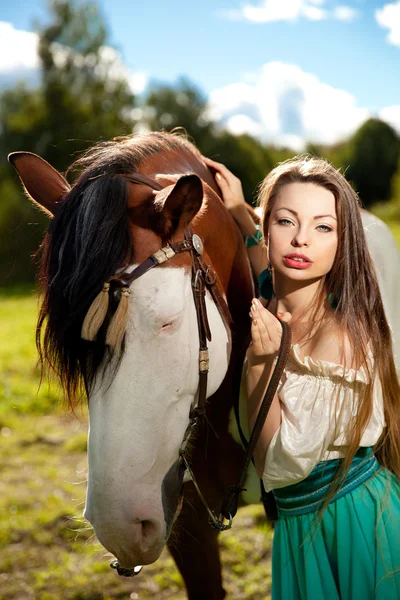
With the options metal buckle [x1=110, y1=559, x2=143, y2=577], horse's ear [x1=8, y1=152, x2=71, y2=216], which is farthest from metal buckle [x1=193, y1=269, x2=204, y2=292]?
metal buckle [x1=110, y1=559, x2=143, y2=577]

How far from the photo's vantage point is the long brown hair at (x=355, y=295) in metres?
1.60

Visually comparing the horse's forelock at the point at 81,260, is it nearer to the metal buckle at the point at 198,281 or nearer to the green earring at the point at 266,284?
the metal buckle at the point at 198,281

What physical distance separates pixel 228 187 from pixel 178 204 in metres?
0.70

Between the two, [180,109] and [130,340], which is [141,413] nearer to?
[130,340]

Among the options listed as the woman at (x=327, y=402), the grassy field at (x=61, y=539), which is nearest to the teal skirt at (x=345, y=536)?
the woman at (x=327, y=402)

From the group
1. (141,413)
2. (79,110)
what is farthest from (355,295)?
(79,110)

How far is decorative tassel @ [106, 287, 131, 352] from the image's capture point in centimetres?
134

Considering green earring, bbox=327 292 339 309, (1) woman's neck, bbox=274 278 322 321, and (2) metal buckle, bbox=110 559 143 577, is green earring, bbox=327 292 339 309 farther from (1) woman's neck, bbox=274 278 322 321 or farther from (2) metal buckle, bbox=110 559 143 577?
(2) metal buckle, bbox=110 559 143 577

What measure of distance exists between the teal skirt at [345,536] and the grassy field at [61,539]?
0.63 m

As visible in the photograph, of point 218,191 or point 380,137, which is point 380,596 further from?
point 380,137

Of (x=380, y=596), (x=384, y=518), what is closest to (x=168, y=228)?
(x=384, y=518)

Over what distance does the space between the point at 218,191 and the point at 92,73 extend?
25044 mm

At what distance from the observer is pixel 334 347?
1.56 m

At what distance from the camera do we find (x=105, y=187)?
4.78ft
